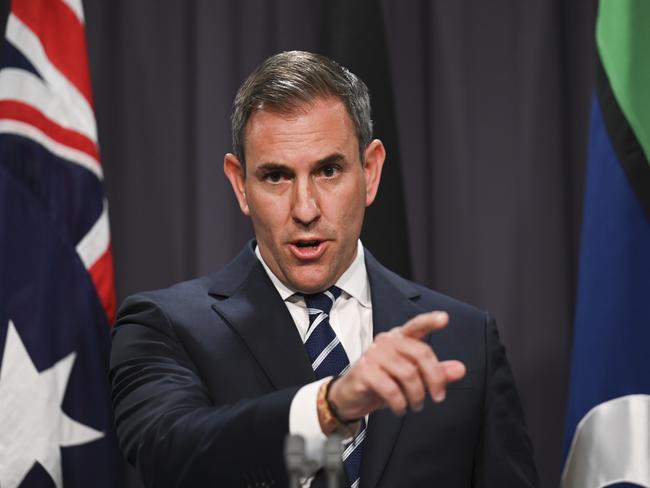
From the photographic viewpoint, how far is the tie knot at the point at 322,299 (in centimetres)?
199

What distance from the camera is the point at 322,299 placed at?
200cm

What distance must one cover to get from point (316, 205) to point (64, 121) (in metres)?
1.17

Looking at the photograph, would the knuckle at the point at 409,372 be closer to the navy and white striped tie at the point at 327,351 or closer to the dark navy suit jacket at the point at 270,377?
the dark navy suit jacket at the point at 270,377

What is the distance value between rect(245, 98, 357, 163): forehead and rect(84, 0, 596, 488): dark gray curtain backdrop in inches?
51.4

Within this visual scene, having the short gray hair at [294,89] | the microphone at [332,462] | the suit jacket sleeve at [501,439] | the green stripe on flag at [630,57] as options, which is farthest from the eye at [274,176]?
the green stripe on flag at [630,57]

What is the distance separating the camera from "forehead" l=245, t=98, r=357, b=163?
1.90 meters

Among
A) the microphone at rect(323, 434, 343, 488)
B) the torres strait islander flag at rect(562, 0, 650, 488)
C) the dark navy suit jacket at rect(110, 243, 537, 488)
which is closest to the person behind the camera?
the microphone at rect(323, 434, 343, 488)

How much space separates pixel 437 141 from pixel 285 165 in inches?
58.1

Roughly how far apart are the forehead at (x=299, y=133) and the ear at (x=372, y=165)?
0.16 m

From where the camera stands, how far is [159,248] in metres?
3.22

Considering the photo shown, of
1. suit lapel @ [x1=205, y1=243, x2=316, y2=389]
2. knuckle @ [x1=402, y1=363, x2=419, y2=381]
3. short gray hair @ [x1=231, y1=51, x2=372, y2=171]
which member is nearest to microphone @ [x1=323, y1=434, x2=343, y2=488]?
knuckle @ [x1=402, y1=363, x2=419, y2=381]

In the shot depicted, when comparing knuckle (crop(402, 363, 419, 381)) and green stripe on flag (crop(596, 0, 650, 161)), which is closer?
knuckle (crop(402, 363, 419, 381))

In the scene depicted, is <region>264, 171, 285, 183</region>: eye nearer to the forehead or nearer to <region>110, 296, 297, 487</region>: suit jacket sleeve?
the forehead

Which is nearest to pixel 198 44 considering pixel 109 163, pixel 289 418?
pixel 109 163
